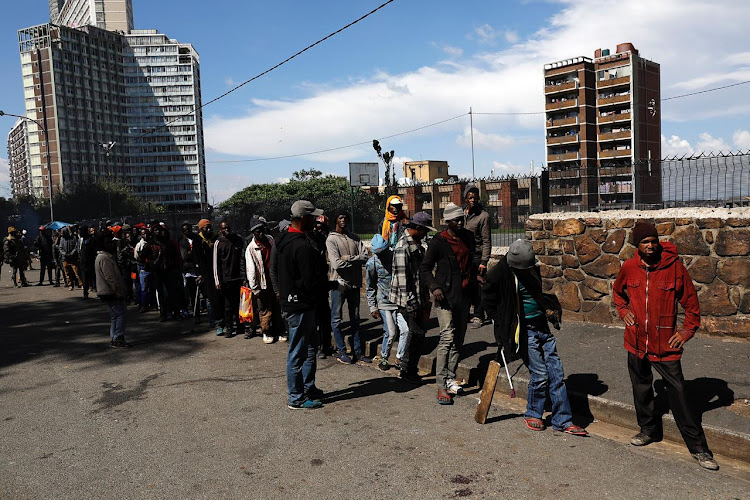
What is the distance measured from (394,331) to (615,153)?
86.3 metres

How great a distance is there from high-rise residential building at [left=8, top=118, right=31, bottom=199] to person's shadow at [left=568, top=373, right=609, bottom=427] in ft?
614

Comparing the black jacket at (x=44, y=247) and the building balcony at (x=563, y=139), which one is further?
the building balcony at (x=563, y=139)

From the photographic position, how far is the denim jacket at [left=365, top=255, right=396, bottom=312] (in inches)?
275

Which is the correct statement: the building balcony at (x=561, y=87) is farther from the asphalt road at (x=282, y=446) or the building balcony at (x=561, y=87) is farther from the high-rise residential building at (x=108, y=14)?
the high-rise residential building at (x=108, y=14)

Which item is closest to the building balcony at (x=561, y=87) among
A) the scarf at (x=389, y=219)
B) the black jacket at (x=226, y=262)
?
the black jacket at (x=226, y=262)

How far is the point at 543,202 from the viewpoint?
9.68m

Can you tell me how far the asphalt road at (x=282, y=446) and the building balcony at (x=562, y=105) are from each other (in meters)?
86.4

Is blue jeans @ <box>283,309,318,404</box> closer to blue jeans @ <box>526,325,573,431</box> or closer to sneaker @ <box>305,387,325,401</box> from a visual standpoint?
sneaker @ <box>305,387,325,401</box>

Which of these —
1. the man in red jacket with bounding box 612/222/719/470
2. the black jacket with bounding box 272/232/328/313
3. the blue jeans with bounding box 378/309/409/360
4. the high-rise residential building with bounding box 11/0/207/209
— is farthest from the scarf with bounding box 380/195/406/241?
the high-rise residential building with bounding box 11/0/207/209

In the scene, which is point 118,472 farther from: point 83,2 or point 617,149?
point 83,2

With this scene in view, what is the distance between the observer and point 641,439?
465 centimetres

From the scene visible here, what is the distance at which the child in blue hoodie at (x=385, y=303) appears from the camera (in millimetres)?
6762

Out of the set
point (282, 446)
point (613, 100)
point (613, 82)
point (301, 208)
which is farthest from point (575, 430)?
point (613, 82)

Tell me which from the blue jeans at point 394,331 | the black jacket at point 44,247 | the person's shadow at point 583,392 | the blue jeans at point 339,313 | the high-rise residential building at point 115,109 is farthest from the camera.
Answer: the high-rise residential building at point 115,109
